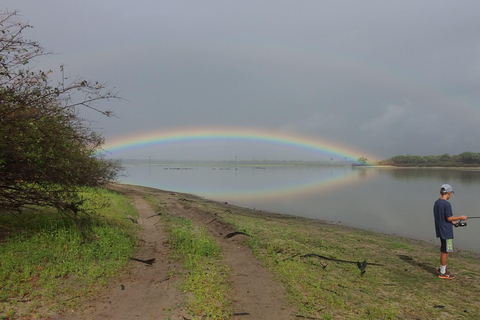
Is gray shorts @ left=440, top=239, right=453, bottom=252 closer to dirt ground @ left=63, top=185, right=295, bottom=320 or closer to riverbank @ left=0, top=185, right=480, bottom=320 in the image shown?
riverbank @ left=0, top=185, right=480, bottom=320

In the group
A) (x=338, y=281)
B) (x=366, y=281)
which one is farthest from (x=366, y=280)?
(x=338, y=281)

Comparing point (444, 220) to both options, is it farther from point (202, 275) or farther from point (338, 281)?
point (202, 275)

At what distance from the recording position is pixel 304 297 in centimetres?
521

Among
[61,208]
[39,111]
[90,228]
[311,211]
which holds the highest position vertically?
[39,111]

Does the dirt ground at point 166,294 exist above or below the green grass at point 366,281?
above

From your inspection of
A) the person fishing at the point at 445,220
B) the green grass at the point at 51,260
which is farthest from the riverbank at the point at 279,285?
the person fishing at the point at 445,220

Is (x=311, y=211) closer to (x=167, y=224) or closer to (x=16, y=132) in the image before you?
(x=167, y=224)

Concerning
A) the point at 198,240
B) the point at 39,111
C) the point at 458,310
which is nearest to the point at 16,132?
the point at 39,111

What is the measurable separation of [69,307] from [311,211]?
68.7ft

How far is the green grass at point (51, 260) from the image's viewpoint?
436cm

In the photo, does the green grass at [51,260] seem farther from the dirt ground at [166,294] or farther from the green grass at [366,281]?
the green grass at [366,281]

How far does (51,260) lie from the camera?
5.57 metres

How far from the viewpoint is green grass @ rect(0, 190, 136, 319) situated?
172 inches

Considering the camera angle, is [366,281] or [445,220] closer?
[366,281]
